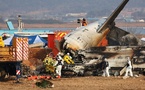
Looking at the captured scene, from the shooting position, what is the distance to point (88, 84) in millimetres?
29688

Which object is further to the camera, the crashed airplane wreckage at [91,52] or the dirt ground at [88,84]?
the crashed airplane wreckage at [91,52]

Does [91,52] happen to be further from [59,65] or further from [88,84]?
[88,84]

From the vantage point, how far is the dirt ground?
27.7 meters

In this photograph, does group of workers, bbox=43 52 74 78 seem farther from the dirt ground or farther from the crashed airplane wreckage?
the dirt ground

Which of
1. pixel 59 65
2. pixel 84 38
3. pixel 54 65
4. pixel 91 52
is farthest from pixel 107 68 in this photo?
pixel 84 38

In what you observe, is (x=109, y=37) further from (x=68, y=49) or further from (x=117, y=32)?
(x=68, y=49)

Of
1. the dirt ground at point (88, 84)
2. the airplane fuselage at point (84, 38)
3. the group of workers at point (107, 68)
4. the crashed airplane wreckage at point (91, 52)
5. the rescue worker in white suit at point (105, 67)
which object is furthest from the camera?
the airplane fuselage at point (84, 38)

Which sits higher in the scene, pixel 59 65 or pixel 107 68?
pixel 59 65

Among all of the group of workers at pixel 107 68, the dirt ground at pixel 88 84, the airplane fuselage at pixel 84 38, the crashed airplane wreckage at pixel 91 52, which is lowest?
the dirt ground at pixel 88 84

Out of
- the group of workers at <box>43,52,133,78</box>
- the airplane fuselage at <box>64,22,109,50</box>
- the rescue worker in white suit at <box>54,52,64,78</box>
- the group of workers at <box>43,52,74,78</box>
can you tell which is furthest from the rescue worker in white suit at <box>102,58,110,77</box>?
the rescue worker in white suit at <box>54,52,64,78</box>

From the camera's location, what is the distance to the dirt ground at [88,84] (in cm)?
2768

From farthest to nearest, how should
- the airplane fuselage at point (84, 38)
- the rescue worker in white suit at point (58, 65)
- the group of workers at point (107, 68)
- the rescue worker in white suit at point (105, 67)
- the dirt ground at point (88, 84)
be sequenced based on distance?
the airplane fuselage at point (84, 38)
the rescue worker in white suit at point (105, 67)
the group of workers at point (107, 68)
the rescue worker in white suit at point (58, 65)
the dirt ground at point (88, 84)

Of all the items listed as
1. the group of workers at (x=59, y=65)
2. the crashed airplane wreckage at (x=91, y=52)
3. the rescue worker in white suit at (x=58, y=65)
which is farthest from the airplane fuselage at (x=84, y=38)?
the rescue worker in white suit at (x=58, y=65)

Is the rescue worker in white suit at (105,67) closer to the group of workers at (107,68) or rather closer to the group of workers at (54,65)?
the group of workers at (107,68)
